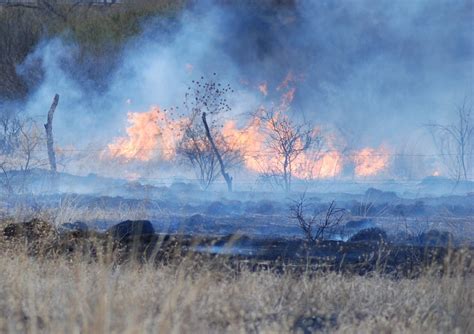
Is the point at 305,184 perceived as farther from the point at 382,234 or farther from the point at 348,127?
the point at 382,234

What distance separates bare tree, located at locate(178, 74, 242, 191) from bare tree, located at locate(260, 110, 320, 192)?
117 centimetres

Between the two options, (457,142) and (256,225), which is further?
(457,142)

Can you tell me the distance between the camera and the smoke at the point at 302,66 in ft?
89.1

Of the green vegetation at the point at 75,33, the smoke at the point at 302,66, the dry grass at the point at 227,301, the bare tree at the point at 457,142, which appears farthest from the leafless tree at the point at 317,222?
the green vegetation at the point at 75,33

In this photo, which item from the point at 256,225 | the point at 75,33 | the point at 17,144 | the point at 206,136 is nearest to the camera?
the point at 256,225

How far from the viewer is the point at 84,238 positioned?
470 inches

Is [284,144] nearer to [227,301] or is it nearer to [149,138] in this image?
[149,138]

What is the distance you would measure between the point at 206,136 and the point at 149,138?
2780 millimetres

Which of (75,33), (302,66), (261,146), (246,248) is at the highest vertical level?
(75,33)

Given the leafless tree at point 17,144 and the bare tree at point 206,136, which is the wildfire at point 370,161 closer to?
the bare tree at point 206,136

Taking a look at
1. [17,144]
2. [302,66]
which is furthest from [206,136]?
[17,144]

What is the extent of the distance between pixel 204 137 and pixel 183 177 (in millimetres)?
3428

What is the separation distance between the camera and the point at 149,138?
25953 millimetres

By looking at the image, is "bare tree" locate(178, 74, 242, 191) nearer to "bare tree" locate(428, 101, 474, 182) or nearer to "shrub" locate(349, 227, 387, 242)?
"bare tree" locate(428, 101, 474, 182)
